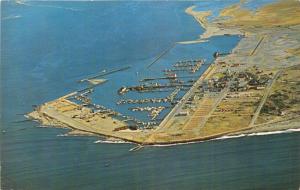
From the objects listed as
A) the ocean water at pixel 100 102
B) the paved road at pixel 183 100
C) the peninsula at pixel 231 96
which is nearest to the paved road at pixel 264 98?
the peninsula at pixel 231 96

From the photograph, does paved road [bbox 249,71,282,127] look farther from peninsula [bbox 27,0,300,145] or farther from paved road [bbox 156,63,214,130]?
paved road [bbox 156,63,214,130]

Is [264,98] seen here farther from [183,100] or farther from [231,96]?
[183,100]

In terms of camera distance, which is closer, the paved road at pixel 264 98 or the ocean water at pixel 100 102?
the ocean water at pixel 100 102

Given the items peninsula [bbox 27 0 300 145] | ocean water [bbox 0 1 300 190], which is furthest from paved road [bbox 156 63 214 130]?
ocean water [bbox 0 1 300 190]

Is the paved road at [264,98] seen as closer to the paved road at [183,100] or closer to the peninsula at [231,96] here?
the peninsula at [231,96]

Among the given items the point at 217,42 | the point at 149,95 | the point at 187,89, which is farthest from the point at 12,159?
the point at 217,42

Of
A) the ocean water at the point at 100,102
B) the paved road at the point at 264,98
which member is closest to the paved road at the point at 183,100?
the ocean water at the point at 100,102

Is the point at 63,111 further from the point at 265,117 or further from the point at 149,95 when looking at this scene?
the point at 265,117

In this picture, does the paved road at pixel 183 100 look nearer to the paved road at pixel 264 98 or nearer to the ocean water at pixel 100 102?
the ocean water at pixel 100 102
